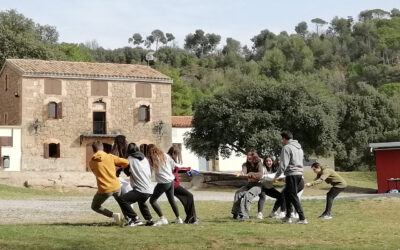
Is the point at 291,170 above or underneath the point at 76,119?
underneath

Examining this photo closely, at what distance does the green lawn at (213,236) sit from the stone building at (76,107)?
33546 mm

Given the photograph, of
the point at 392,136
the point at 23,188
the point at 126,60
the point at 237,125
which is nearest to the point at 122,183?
the point at 23,188

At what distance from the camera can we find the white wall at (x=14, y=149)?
44.2m

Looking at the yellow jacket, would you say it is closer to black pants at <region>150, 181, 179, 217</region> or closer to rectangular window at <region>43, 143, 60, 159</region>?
black pants at <region>150, 181, 179, 217</region>

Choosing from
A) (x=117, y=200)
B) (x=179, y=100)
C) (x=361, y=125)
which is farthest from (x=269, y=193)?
(x=179, y=100)

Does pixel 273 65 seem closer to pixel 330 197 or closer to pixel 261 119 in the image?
pixel 261 119

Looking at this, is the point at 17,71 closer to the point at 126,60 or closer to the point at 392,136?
the point at 392,136

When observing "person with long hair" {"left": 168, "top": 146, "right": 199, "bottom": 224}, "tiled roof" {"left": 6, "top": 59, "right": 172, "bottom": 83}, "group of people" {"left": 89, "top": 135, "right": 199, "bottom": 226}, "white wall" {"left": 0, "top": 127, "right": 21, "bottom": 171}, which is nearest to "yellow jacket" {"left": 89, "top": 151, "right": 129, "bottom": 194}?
"group of people" {"left": 89, "top": 135, "right": 199, "bottom": 226}

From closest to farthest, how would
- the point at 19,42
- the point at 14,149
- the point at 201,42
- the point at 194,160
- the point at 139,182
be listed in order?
the point at 139,182 → the point at 14,149 → the point at 194,160 → the point at 19,42 → the point at 201,42

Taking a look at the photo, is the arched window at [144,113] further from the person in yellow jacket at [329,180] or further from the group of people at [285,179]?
the person in yellow jacket at [329,180]

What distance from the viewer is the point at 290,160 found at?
1325cm

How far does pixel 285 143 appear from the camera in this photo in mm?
13531

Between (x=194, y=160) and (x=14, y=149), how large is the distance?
726 inches

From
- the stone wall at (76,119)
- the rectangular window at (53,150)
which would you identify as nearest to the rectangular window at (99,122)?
the stone wall at (76,119)
